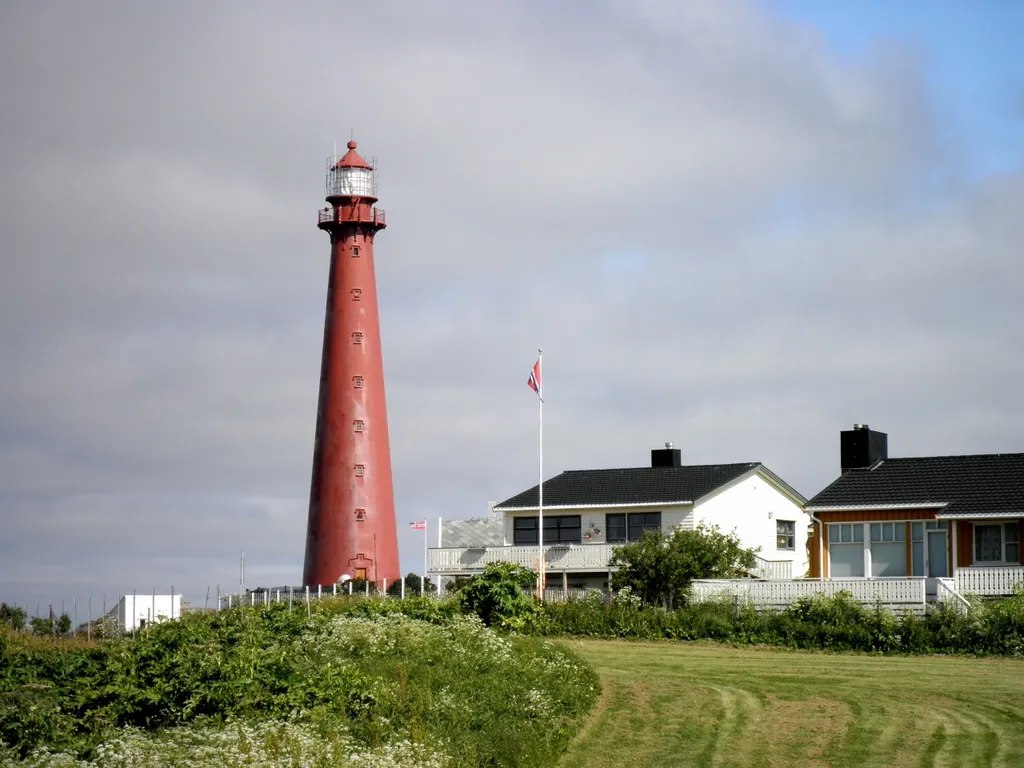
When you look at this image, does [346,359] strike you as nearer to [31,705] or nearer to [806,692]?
[806,692]

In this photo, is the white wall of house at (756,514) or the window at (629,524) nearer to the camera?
the window at (629,524)

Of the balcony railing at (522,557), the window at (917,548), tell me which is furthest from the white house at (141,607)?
the window at (917,548)

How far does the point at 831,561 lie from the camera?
158 ft

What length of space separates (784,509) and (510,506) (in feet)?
38.1

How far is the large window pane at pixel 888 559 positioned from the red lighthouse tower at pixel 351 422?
17826 mm

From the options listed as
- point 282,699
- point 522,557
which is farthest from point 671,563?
point 282,699

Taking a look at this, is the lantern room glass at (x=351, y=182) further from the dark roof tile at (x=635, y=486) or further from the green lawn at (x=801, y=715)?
the green lawn at (x=801, y=715)

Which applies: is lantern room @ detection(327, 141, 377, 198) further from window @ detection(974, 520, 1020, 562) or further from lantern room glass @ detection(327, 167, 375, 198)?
window @ detection(974, 520, 1020, 562)

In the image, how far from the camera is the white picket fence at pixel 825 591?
38.9 meters

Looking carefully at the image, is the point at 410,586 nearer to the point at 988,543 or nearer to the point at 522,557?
the point at 522,557

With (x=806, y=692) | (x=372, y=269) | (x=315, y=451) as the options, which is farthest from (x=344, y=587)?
(x=806, y=692)

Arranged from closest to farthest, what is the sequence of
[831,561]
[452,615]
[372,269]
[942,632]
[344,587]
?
1. [452,615]
2. [942,632]
3. [831,561]
4. [344,587]
5. [372,269]

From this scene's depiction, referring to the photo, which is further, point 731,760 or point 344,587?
point 344,587

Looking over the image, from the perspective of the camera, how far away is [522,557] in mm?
53688
